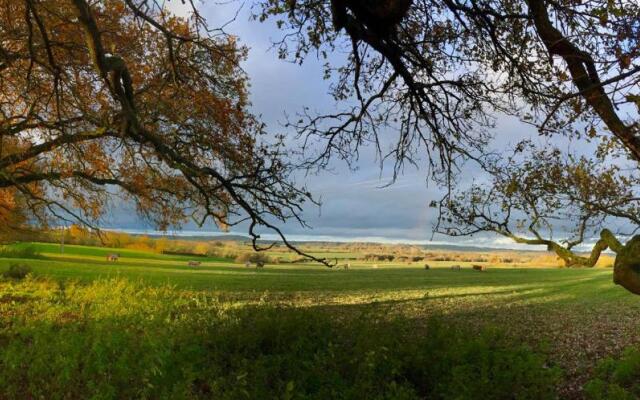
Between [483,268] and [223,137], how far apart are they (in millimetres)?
17896

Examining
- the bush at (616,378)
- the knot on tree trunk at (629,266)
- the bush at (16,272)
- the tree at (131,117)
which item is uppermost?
the tree at (131,117)

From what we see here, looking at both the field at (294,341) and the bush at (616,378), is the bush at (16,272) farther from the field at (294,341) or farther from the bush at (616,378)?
the bush at (616,378)

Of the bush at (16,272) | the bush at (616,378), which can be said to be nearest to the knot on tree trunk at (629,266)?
the bush at (616,378)

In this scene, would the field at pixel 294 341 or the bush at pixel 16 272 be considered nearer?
the field at pixel 294 341

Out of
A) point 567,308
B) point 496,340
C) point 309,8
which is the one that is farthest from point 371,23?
point 567,308

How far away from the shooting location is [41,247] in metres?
23.4

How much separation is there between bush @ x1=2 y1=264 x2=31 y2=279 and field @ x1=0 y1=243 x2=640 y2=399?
1293 millimetres

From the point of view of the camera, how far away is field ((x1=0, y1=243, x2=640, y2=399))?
4.31 m

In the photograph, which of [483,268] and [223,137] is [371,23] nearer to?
[223,137]

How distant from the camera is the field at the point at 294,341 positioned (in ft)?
14.1

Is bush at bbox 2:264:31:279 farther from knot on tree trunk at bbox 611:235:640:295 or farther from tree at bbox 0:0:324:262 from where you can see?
knot on tree trunk at bbox 611:235:640:295

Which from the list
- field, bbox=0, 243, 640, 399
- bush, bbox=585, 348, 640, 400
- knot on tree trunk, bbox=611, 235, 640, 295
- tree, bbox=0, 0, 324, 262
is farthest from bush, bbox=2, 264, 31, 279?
knot on tree trunk, bbox=611, 235, 640, 295

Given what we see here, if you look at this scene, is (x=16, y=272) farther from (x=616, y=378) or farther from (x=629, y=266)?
(x=629, y=266)

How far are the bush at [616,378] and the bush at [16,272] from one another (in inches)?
746
